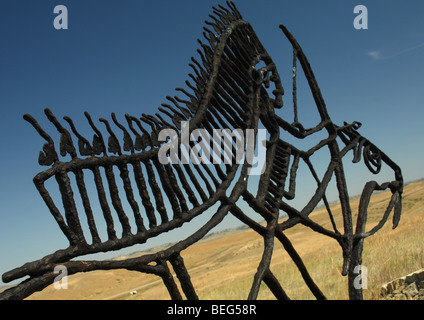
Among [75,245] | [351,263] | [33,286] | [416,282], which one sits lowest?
[416,282]

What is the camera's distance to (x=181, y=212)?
2.58 metres

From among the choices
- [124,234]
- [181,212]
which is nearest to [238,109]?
[181,212]

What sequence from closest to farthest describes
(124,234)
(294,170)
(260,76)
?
(124,234)
(260,76)
(294,170)

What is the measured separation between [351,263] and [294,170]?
1.31 m

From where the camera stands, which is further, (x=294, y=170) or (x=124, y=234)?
(x=294, y=170)

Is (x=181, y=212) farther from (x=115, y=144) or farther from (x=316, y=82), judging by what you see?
(x=316, y=82)

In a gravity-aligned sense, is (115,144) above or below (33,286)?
above

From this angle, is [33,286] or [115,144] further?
[115,144]

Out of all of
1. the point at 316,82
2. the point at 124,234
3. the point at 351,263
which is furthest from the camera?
the point at 316,82

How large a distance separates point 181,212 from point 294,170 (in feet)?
5.67

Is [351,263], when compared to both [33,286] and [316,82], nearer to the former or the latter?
[316,82]
